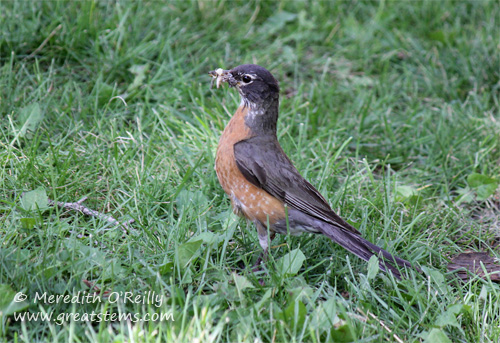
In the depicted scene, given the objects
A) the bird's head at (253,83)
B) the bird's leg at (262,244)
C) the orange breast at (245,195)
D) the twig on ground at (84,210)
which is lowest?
the twig on ground at (84,210)

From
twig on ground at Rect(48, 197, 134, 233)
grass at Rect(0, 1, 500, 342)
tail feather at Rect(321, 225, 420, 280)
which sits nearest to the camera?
grass at Rect(0, 1, 500, 342)

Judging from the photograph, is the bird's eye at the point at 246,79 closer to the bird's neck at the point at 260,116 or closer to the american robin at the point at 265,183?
the american robin at the point at 265,183

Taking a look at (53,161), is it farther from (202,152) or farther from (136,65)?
(136,65)

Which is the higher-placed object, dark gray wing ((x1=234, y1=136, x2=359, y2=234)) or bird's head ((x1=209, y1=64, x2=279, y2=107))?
bird's head ((x1=209, y1=64, x2=279, y2=107))

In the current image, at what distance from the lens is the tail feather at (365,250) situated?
3.79 meters

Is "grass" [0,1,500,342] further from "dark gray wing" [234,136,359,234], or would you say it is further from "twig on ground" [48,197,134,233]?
"dark gray wing" [234,136,359,234]

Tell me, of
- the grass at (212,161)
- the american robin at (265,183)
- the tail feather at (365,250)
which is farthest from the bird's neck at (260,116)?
the tail feather at (365,250)

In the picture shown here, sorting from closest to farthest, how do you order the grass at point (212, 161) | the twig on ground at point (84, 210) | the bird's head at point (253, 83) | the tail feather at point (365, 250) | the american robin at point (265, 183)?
the grass at point (212, 161) → the tail feather at point (365, 250) → the american robin at point (265, 183) → the twig on ground at point (84, 210) → the bird's head at point (253, 83)

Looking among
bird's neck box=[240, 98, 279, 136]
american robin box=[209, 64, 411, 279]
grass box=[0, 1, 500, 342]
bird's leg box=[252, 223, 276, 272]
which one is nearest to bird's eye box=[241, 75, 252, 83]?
american robin box=[209, 64, 411, 279]

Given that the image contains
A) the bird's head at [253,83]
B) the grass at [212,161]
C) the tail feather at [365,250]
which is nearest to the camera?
the grass at [212,161]

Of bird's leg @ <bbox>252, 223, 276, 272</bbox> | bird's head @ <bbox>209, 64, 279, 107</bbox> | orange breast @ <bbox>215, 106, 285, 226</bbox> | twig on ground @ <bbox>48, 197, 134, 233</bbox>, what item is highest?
bird's head @ <bbox>209, 64, 279, 107</bbox>

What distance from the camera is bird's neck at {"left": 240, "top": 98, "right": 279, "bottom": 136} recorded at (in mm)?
4387

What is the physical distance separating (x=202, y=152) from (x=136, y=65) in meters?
1.34

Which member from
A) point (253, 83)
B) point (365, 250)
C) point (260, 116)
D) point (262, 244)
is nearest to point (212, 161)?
point (260, 116)
